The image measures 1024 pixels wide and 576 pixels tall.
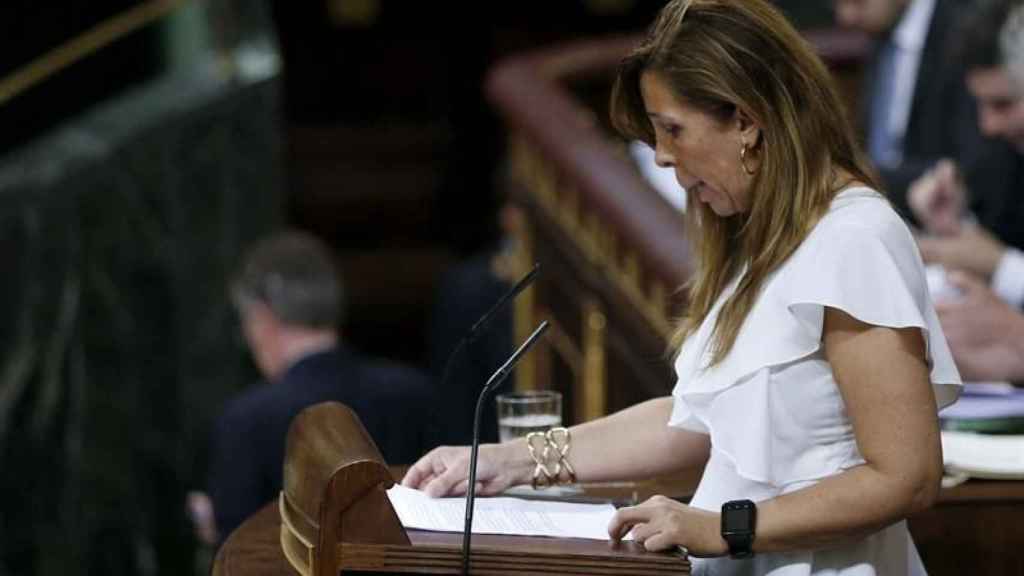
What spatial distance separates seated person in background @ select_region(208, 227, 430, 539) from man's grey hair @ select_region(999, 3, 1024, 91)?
146cm

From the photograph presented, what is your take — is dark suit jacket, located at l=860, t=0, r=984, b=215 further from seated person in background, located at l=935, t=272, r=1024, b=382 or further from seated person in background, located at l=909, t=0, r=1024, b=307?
seated person in background, located at l=935, t=272, r=1024, b=382

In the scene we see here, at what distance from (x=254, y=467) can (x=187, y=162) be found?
2.68 metres

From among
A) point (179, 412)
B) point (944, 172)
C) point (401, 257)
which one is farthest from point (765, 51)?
point (401, 257)

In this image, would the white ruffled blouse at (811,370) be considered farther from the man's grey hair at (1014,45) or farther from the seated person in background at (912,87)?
the seated person in background at (912,87)

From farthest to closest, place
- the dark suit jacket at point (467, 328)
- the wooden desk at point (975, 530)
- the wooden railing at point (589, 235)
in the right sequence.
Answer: the dark suit jacket at point (467, 328) → the wooden railing at point (589, 235) → the wooden desk at point (975, 530)

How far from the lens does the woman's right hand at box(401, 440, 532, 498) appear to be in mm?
2492

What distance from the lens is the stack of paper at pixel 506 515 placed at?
2.30 metres

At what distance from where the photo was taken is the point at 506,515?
7.86 ft

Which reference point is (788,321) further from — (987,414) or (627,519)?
(987,414)

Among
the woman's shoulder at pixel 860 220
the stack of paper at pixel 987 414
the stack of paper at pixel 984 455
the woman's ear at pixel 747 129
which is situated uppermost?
the woman's ear at pixel 747 129

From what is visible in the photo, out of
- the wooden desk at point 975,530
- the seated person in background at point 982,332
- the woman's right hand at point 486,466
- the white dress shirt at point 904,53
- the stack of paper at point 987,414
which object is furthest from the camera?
the white dress shirt at point 904,53

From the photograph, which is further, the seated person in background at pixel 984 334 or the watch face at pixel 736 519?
the seated person in background at pixel 984 334

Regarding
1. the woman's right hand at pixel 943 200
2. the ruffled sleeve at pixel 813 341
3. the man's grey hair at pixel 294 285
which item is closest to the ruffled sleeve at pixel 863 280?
the ruffled sleeve at pixel 813 341

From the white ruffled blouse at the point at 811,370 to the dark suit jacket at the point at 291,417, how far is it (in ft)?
6.35
